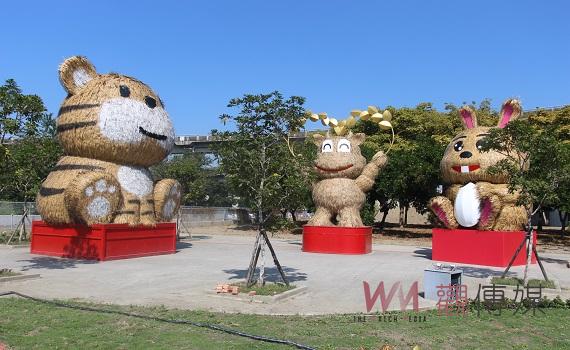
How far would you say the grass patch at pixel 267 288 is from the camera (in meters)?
9.56

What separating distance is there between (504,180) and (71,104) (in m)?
13.0

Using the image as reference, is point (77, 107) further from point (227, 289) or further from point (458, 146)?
point (458, 146)

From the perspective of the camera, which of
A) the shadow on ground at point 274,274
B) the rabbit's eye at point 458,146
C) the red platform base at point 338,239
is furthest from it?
the red platform base at point 338,239

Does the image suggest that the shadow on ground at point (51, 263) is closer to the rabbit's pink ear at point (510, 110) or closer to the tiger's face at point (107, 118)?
the tiger's face at point (107, 118)

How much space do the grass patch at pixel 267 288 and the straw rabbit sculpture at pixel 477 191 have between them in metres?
7.58

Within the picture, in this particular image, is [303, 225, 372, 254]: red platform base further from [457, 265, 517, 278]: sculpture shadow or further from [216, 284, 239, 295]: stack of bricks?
[216, 284, 239, 295]: stack of bricks

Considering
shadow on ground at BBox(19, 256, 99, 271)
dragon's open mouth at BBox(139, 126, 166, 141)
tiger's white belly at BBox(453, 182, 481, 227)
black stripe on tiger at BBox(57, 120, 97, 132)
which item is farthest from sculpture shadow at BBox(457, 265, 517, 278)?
black stripe on tiger at BBox(57, 120, 97, 132)

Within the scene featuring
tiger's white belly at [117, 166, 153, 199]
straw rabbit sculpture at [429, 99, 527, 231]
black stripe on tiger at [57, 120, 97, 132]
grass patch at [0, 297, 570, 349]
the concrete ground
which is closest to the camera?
grass patch at [0, 297, 570, 349]

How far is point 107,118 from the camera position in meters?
14.6

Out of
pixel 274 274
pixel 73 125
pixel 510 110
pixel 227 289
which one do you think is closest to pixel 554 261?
pixel 510 110

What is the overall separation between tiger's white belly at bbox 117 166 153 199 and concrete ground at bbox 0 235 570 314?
203 cm

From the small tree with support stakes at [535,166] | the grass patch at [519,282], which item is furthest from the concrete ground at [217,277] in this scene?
the small tree with support stakes at [535,166]

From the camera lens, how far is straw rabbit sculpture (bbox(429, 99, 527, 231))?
15.4 meters

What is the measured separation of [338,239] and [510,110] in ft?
22.8
